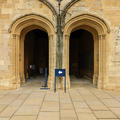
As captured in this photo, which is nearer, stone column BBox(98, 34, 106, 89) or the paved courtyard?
the paved courtyard

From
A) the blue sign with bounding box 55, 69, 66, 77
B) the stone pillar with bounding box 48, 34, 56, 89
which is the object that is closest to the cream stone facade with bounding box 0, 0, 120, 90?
the stone pillar with bounding box 48, 34, 56, 89

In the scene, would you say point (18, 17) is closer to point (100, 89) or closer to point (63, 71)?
point (63, 71)

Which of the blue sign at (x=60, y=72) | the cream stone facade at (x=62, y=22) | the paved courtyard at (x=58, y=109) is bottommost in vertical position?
the paved courtyard at (x=58, y=109)

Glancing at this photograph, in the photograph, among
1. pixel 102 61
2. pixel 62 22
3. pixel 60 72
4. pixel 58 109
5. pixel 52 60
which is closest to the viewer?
pixel 58 109

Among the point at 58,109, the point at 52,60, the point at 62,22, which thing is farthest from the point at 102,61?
the point at 58,109

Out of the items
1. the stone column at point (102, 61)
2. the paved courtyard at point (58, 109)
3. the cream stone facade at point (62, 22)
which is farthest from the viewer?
the stone column at point (102, 61)

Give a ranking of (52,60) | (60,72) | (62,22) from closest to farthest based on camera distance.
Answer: (60,72) < (62,22) < (52,60)

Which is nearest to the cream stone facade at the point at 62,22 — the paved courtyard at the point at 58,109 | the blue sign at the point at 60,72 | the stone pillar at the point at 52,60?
the stone pillar at the point at 52,60

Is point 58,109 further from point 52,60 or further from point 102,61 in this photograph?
point 102,61

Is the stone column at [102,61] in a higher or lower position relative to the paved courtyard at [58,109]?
higher

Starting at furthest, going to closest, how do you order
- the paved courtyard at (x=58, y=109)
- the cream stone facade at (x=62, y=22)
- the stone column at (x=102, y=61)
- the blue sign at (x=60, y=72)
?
the stone column at (x=102, y=61) < the cream stone facade at (x=62, y=22) < the blue sign at (x=60, y=72) < the paved courtyard at (x=58, y=109)

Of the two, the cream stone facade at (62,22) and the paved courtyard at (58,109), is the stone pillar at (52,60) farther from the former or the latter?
the paved courtyard at (58,109)

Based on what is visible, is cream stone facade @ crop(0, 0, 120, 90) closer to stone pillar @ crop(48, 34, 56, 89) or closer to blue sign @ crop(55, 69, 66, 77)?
stone pillar @ crop(48, 34, 56, 89)

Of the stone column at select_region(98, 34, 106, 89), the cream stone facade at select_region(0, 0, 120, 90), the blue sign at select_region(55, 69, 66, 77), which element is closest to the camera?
the blue sign at select_region(55, 69, 66, 77)
